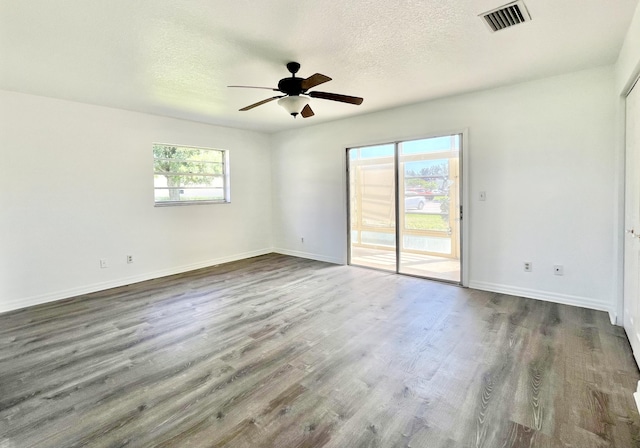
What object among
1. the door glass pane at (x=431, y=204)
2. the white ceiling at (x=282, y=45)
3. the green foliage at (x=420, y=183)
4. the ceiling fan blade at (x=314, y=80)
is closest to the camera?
the white ceiling at (x=282, y=45)

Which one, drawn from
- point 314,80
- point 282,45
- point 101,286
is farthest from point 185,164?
point 314,80

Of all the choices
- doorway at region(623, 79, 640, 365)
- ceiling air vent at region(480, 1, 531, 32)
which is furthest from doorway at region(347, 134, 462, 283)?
ceiling air vent at region(480, 1, 531, 32)

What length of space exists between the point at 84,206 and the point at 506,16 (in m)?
5.26

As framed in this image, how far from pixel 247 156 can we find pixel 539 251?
523 cm

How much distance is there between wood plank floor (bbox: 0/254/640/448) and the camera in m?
1.72

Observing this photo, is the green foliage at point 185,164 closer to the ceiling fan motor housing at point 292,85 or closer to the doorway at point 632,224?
the ceiling fan motor housing at point 292,85

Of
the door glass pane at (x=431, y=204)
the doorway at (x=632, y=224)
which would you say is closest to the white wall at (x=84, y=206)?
the door glass pane at (x=431, y=204)

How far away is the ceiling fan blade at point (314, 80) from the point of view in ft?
8.38

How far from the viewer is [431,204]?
497 cm

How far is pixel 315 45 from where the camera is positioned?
8.75 ft

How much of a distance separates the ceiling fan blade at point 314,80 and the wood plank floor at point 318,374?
2285 millimetres

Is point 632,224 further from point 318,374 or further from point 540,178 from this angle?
point 318,374

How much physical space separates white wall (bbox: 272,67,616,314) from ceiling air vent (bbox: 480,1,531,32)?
160 cm

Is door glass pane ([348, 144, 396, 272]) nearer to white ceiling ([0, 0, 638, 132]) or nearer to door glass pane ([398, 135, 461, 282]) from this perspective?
door glass pane ([398, 135, 461, 282])
